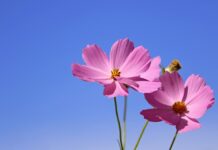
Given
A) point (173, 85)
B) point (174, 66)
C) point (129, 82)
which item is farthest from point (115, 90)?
point (174, 66)

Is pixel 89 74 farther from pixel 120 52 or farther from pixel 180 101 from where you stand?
pixel 180 101

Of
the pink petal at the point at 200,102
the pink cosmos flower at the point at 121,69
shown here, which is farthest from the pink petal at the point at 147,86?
the pink petal at the point at 200,102

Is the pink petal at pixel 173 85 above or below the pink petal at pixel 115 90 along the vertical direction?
above

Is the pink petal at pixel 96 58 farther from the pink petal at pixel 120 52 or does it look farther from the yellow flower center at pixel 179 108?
the yellow flower center at pixel 179 108

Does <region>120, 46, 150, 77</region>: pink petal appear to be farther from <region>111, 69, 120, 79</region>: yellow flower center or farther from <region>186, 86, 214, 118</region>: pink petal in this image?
<region>186, 86, 214, 118</region>: pink petal

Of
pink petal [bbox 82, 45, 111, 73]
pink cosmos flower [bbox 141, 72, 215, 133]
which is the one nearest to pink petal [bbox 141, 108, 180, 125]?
pink cosmos flower [bbox 141, 72, 215, 133]

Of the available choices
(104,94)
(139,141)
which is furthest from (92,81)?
(139,141)
